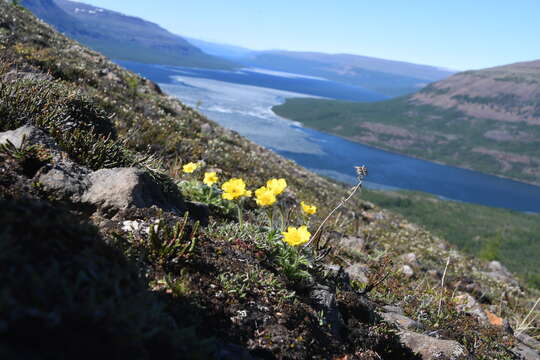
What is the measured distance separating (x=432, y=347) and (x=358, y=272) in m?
2.34

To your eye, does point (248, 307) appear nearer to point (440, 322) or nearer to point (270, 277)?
point (270, 277)

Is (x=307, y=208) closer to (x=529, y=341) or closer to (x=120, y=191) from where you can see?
(x=120, y=191)

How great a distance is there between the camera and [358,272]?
6613 millimetres

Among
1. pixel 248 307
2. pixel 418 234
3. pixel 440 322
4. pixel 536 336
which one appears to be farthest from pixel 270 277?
pixel 418 234

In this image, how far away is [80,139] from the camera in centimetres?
489

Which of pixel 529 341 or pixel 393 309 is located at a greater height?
pixel 393 309

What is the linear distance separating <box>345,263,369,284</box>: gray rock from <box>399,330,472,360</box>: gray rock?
1682 millimetres

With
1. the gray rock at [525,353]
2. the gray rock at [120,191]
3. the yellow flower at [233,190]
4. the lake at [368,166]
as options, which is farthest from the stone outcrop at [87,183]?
the lake at [368,166]

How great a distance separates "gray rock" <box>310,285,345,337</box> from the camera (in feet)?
12.8

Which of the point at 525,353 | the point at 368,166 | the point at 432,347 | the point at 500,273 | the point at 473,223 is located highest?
the point at 432,347

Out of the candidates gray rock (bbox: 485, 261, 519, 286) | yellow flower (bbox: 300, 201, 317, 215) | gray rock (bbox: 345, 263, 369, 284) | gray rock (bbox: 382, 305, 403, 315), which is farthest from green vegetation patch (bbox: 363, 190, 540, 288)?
yellow flower (bbox: 300, 201, 317, 215)

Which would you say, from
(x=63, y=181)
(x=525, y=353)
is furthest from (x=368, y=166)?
(x=63, y=181)

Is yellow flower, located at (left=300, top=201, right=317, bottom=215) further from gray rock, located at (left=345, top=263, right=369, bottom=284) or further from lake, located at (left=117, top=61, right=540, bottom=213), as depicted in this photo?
lake, located at (left=117, top=61, right=540, bottom=213)

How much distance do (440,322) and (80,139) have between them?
5782 mm
